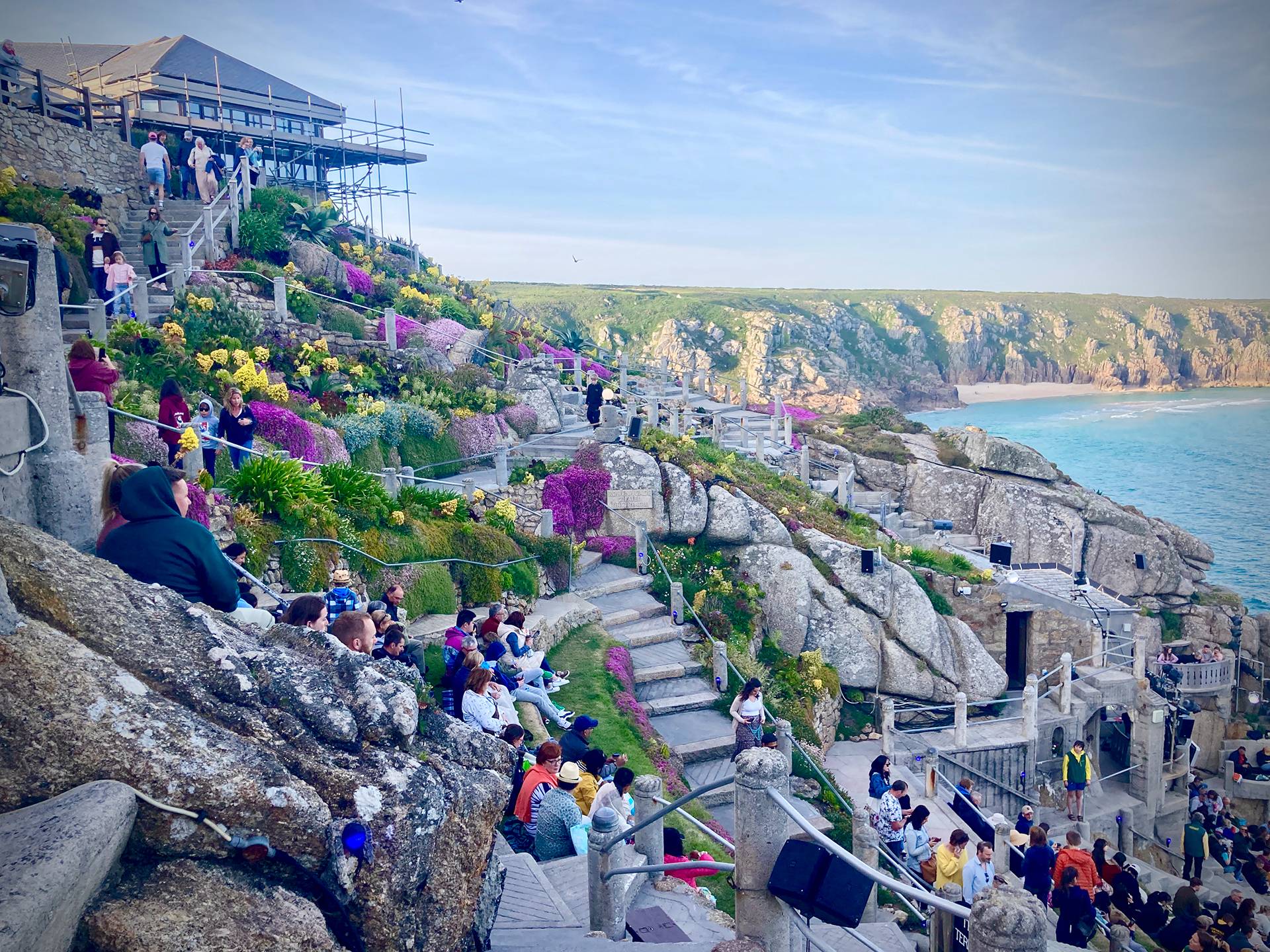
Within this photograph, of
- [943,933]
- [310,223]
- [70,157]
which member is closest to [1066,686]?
[943,933]

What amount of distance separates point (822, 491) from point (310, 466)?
691 inches

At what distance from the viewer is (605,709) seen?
12320 millimetres

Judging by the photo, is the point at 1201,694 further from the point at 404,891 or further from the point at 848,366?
the point at 848,366

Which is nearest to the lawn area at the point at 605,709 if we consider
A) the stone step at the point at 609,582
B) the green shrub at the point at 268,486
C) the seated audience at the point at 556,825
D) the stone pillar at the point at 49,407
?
the stone step at the point at 609,582

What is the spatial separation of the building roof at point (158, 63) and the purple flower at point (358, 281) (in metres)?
9.91

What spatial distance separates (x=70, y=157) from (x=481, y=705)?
66.9 ft

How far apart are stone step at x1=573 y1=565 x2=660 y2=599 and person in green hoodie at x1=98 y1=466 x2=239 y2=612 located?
10.8 meters

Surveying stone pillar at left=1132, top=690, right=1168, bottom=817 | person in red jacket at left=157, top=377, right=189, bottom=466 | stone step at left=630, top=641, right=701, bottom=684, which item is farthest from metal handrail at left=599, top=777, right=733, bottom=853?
stone pillar at left=1132, top=690, right=1168, bottom=817

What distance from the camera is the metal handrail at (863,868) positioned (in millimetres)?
3729

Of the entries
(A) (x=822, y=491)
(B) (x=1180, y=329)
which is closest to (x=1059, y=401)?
(B) (x=1180, y=329)

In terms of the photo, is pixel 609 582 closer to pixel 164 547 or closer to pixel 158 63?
pixel 164 547

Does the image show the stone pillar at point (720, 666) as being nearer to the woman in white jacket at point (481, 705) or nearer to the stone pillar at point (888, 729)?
the stone pillar at point (888, 729)

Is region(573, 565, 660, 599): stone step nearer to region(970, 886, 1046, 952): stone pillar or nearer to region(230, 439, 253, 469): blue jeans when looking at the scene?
region(230, 439, 253, 469): blue jeans

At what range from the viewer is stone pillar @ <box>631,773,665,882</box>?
24.5 feet
